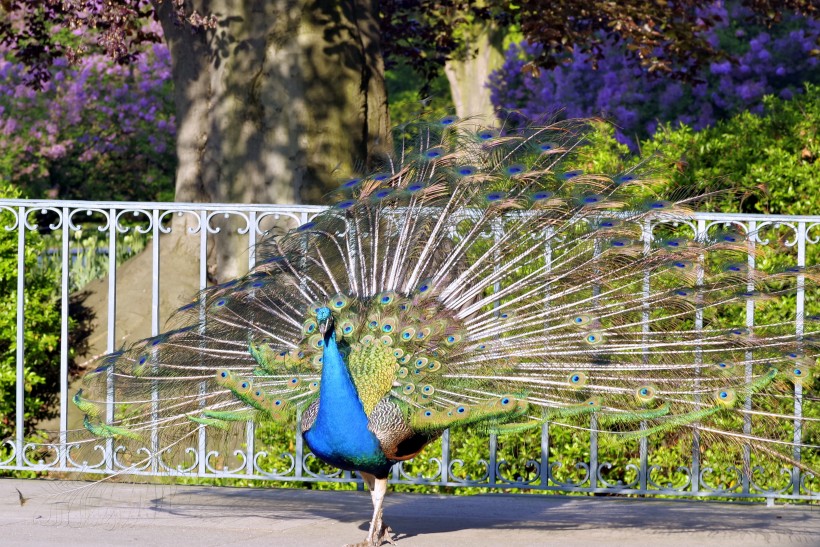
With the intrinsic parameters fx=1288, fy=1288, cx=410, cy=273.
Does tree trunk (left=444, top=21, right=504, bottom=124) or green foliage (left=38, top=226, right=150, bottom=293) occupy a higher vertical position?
tree trunk (left=444, top=21, right=504, bottom=124)

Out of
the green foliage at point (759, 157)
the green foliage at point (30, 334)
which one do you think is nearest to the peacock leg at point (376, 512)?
the green foliage at point (759, 157)

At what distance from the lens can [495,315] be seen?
6121 millimetres

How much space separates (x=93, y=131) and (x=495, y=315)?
12.6 meters

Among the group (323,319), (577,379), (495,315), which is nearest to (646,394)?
(577,379)

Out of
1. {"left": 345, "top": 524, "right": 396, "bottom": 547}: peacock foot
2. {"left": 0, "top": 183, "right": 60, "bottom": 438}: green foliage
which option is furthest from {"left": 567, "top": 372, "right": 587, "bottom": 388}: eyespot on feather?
{"left": 0, "top": 183, "right": 60, "bottom": 438}: green foliage

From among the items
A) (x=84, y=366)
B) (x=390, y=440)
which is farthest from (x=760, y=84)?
(x=390, y=440)

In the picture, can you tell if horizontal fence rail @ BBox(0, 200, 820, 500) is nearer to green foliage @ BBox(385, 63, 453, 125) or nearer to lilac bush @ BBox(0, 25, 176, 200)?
lilac bush @ BBox(0, 25, 176, 200)

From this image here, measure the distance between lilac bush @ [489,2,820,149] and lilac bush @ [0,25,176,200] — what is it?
211 inches

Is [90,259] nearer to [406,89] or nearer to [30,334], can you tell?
[30,334]

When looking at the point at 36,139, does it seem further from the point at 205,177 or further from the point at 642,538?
the point at 642,538

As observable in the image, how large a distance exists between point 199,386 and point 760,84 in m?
14.6

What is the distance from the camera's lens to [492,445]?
7352 millimetres

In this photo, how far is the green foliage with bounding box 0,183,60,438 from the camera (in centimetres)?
855

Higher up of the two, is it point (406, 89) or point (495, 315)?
point (406, 89)
